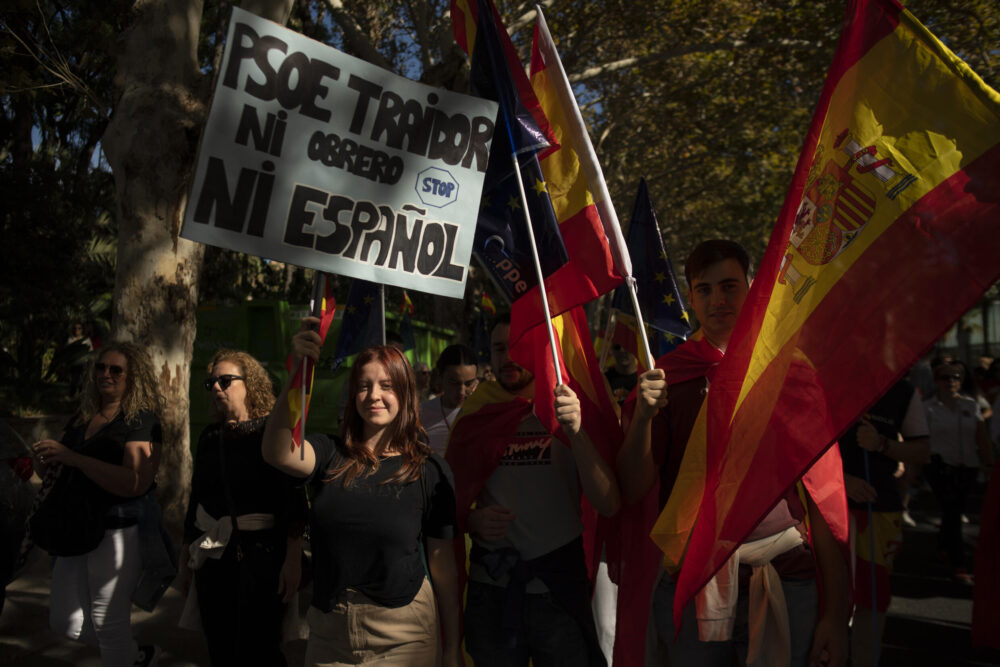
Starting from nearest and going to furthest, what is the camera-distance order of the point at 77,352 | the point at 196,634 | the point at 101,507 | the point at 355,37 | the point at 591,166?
1. the point at 591,166
2. the point at 101,507
3. the point at 196,634
4. the point at 355,37
5. the point at 77,352

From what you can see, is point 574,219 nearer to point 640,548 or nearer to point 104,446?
point 640,548

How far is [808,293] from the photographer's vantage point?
2395 mm

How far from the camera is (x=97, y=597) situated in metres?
4.21

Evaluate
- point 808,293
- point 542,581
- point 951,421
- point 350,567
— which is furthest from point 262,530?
point 951,421

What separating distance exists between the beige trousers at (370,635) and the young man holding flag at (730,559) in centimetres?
82

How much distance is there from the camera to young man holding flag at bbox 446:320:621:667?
9.81ft

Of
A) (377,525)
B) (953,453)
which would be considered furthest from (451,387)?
(953,453)

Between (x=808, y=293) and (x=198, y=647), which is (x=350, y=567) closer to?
(x=808, y=293)

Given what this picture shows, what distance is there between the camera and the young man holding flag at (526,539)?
9.81ft

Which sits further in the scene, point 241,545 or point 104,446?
point 104,446

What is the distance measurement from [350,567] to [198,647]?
3.16 meters

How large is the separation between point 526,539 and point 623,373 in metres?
5.19

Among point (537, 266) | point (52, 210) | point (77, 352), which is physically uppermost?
point (52, 210)

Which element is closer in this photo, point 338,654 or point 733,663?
point 733,663
